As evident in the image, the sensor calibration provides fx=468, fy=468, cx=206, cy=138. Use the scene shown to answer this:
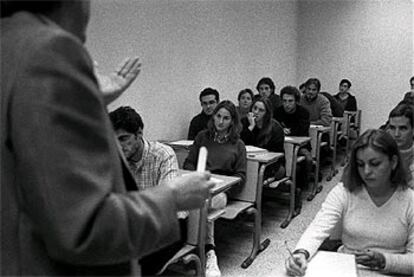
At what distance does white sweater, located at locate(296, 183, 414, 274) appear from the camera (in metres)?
1.76

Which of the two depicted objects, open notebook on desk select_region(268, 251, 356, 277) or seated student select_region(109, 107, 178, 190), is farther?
seated student select_region(109, 107, 178, 190)

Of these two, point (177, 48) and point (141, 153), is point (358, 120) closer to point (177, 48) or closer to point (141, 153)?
point (177, 48)

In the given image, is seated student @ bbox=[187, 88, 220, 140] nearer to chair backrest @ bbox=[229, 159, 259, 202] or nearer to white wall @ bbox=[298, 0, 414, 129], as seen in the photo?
chair backrest @ bbox=[229, 159, 259, 202]

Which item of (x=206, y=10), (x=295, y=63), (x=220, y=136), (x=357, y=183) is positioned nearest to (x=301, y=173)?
(x=220, y=136)

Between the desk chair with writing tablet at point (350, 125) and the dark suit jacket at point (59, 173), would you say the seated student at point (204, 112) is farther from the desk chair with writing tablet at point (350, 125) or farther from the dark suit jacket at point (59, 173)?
the dark suit jacket at point (59, 173)

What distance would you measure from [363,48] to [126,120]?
20.6ft

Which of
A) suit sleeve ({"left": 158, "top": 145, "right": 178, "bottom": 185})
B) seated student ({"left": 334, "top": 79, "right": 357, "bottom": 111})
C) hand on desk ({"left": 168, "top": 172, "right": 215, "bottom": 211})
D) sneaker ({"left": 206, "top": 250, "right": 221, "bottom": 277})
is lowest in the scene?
sneaker ({"left": 206, "top": 250, "right": 221, "bottom": 277})

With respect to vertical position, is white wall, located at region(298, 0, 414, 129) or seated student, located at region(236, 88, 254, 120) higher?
white wall, located at region(298, 0, 414, 129)

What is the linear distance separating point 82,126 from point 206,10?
4.36 meters

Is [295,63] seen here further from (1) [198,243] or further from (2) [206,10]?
(1) [198,243]

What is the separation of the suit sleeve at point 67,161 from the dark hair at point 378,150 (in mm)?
1386

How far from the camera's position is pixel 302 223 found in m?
4.05

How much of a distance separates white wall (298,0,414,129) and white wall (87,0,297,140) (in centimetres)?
186

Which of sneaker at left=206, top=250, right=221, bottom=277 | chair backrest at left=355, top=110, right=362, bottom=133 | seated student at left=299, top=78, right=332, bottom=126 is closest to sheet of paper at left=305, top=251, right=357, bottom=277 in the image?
sneaker at left=206, top=250, right=221, bottom=277
